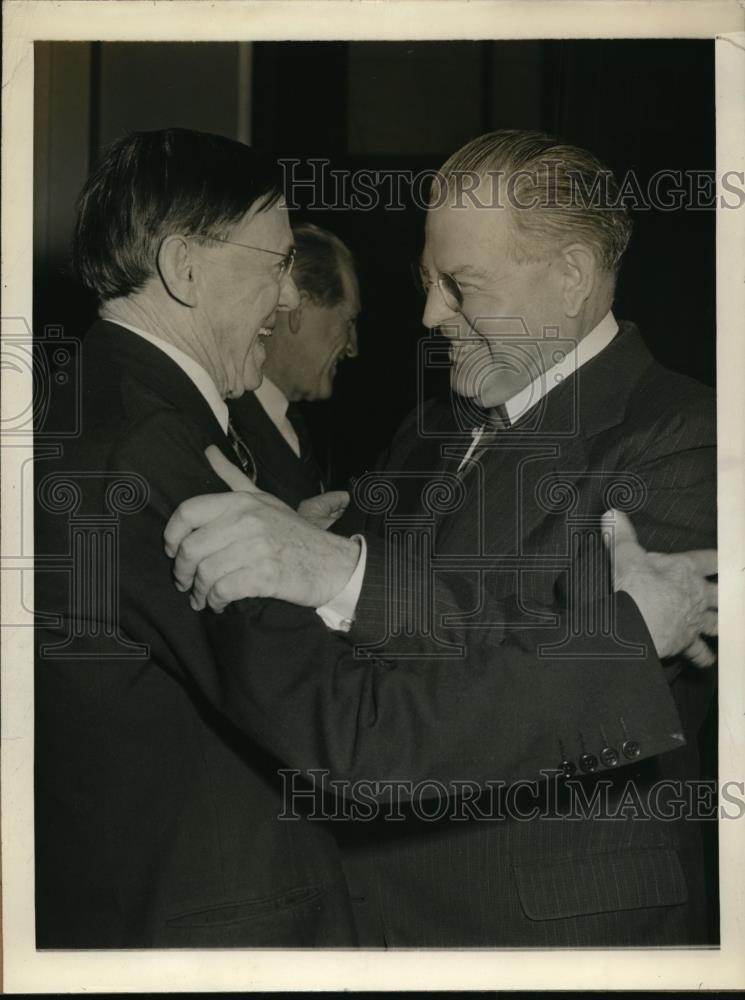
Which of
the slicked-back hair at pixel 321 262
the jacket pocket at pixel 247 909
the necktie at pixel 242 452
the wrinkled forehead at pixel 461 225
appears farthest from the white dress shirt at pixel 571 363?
the jacket pocket at pixel 247 909

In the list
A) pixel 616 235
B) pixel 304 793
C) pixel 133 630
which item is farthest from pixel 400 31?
pixel 304 793

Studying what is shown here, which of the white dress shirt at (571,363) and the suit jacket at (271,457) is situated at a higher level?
the white dress shirt at (571,363)

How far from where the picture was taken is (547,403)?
1.94m

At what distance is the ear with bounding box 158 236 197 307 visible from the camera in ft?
6.27

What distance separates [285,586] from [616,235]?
836mm

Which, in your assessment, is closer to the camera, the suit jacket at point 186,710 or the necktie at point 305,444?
the suit jacket at point 186,710

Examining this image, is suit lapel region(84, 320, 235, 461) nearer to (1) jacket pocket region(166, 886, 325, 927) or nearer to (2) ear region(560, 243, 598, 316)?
(2) ear region(560, 243, 598, 316)

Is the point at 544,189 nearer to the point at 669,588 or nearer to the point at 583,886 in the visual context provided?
the point at 669,588

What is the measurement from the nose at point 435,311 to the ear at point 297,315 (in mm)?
210

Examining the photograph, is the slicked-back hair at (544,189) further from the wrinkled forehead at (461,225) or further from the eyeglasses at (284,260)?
the eyeglasses at (284,260)

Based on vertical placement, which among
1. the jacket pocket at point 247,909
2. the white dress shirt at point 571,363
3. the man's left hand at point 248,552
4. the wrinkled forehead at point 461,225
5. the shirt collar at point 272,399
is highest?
the wrinkled forehead at point 461,225

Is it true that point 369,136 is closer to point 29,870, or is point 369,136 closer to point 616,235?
point 616,235

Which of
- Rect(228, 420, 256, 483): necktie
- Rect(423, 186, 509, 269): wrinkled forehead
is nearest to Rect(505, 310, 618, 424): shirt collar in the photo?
Rect(423, 186, 509, 269): wrinkled forehead

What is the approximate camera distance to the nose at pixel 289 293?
6.40 feet
